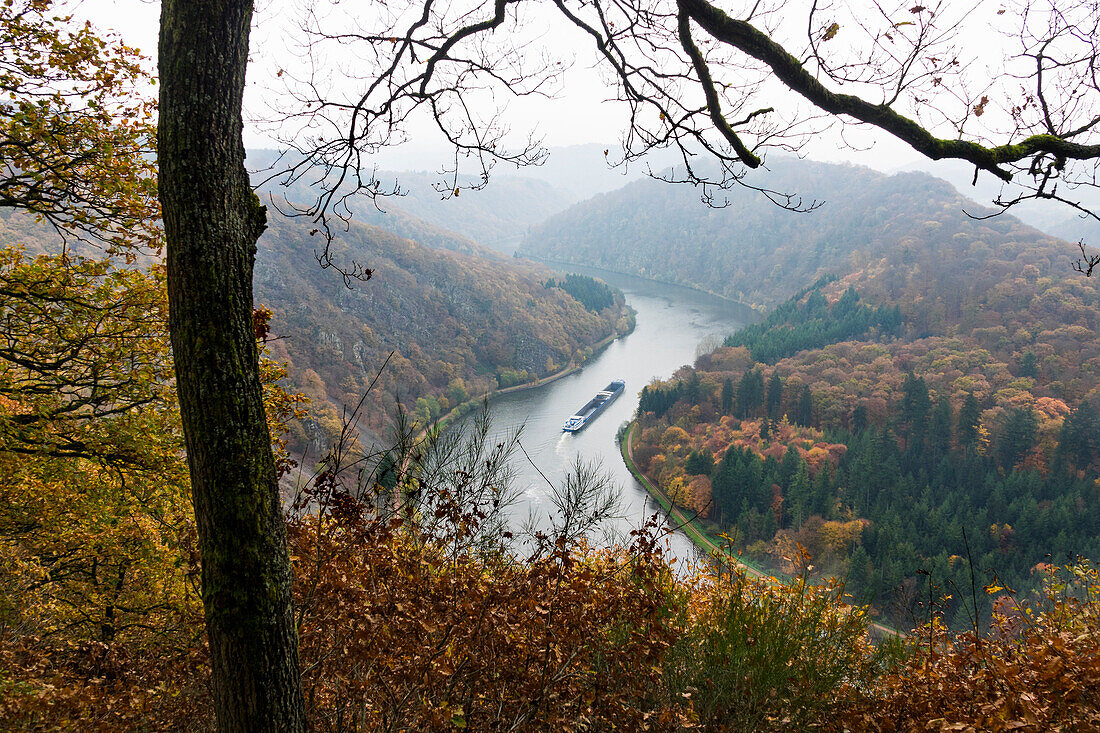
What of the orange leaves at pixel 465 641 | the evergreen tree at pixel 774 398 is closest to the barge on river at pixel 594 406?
the evergreen tree at pixel 774 398

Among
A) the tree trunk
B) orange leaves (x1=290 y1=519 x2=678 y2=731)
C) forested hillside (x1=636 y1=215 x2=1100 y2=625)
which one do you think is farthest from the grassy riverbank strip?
the tree trunk

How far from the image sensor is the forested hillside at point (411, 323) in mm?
53250

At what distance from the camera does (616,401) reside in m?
46.4

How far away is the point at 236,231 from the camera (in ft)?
5.75

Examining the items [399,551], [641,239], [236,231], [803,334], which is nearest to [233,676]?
[236,231]

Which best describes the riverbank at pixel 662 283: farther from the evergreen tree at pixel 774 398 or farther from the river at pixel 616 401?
the evergreen tree at pixel 774 398

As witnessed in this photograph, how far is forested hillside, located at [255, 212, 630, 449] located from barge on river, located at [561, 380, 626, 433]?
1081 cm

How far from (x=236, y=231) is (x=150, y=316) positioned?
3.81m

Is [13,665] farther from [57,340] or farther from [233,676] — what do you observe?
[233,676]

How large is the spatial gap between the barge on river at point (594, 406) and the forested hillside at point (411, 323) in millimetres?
10815

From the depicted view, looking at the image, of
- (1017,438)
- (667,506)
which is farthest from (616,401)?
(1017,438)

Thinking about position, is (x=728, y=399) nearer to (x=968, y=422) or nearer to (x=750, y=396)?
(x=750, y=396)

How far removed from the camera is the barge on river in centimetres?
3925

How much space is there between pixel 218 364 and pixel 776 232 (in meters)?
132
